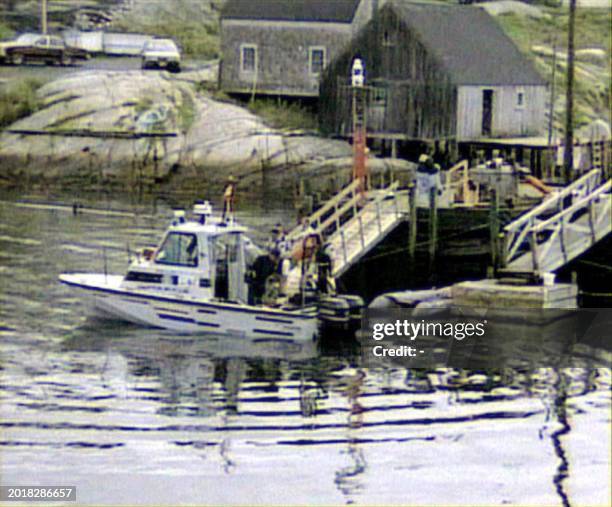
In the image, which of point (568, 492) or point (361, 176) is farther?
point (361, 176)

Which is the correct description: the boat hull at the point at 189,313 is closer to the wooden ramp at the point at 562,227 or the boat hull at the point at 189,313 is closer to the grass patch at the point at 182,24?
the wooden ramp at the point at 562,227

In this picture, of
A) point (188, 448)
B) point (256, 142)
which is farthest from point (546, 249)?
point (188, 448)

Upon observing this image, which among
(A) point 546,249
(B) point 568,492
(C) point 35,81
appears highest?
(C) point 35,81

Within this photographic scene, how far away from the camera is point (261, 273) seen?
9.22 meters

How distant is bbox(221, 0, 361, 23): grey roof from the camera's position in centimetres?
912

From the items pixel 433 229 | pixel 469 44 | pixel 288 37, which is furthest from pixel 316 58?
pixel 433 229

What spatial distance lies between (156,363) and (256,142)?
1.40 meters

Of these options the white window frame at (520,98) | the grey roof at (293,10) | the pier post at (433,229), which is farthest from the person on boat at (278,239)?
the white window frame at (520,98)

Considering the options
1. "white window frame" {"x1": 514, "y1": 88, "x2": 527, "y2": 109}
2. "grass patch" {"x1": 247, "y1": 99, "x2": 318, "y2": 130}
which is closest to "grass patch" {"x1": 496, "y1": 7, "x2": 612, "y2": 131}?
"white window frame" {"x1": 514, "y1": 88, "x2": 527, "y2": 109}

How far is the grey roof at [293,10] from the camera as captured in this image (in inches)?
359

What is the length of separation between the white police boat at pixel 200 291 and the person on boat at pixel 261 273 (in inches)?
1.4

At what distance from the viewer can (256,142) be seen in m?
9.55

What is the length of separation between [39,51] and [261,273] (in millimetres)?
1662

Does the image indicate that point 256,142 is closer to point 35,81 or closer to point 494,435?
point 35,81
